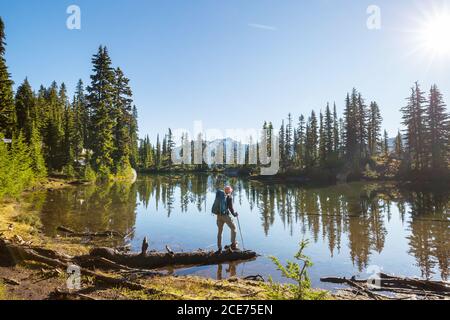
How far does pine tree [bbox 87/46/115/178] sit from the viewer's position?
140ft

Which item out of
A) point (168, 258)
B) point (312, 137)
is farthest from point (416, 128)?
point (168, 258)

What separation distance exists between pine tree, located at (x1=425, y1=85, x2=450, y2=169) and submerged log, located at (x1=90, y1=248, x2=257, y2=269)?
49.3m

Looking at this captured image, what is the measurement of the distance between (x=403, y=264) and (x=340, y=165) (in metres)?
54.3

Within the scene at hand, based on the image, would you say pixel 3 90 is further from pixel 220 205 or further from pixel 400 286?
pixel 400 286

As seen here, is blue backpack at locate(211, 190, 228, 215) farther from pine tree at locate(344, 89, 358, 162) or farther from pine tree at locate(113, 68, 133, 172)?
pine tree at locate(344, 89, 358, 162)

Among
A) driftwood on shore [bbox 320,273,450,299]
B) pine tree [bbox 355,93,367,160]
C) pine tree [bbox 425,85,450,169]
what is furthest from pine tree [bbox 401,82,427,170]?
driftwood on shore [bbox 320,273,450,299]

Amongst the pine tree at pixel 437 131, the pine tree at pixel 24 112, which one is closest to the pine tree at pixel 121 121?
the pine tree at pixel 24 112

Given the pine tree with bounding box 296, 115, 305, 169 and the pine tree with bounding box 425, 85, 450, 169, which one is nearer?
the pine tree with bounding box 425, 85, 450, 169

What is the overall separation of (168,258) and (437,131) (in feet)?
180

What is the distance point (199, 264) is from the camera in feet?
37.7

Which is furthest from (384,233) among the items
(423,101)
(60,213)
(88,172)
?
(423,101)

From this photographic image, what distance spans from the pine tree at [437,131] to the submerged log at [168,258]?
4933 cm

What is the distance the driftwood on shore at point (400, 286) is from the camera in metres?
8.47
